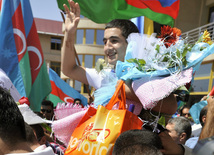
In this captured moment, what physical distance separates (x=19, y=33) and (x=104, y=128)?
3.40m

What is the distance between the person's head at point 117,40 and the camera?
1.98 m

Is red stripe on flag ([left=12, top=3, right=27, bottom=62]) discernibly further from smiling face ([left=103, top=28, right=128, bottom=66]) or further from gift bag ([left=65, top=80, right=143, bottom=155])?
gift bag ([left=65, top=80, right=143, bottom=155])

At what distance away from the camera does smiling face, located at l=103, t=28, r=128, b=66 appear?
1.98m

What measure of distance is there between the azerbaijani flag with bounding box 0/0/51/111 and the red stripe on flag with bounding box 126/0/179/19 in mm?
2024

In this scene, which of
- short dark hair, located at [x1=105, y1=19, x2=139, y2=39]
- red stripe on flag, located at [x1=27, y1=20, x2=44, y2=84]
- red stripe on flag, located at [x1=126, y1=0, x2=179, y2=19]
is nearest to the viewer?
short dark hair, located at [x1=105, y1=19, x2=139, y2=39]

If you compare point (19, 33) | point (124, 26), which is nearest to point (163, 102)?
point (124, 26)

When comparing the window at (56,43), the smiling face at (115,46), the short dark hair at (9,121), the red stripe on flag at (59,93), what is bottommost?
the window at (56,43)

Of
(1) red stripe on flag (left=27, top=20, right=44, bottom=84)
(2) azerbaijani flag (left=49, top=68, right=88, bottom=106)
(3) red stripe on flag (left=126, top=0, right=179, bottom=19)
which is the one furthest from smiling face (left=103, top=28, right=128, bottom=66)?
(2) azerbaijani flag (left=49, top=68, right=88, bottom=106)

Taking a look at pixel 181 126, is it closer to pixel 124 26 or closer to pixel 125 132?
pixel 124 26

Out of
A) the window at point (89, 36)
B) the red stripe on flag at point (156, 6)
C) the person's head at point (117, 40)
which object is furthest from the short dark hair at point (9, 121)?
the window at point (89, 36)

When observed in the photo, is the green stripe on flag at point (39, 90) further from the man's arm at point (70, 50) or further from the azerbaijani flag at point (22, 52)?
the man's arm at point (70, 50)

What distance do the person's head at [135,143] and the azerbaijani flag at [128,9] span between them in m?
2.30

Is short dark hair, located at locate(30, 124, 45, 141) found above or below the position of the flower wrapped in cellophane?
below

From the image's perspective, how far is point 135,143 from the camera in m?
1.22
